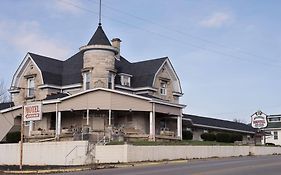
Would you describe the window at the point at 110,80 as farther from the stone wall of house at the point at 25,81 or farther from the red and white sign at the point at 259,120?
the red and white sign at the point at 259,120

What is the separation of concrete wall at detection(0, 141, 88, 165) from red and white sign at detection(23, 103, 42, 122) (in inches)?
130

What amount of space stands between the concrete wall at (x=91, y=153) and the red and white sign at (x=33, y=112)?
3.32m

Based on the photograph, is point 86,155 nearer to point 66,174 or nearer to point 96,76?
point 66,174

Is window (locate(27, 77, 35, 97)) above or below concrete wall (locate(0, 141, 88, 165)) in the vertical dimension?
→ above

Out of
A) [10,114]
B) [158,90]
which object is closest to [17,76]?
[10,114]

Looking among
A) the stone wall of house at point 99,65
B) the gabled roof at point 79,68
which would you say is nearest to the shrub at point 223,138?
the gabled roof at point 79,68

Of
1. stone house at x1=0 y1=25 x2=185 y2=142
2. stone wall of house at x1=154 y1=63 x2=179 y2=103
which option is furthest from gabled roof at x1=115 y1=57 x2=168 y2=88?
stone wall of house at x1=154 y1=63 x2=179 y2=103

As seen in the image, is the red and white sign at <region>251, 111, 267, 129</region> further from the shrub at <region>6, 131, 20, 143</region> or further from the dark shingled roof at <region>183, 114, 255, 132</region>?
the shrub at <region>6, 131, 20, 143</region>

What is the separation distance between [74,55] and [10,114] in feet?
37.0

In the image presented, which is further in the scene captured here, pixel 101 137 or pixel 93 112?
pixel 93 112

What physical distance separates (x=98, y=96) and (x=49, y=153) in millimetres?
9183

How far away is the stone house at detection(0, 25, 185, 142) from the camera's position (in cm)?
4325

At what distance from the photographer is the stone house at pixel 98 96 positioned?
43.2 meters

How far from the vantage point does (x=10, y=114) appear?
1928 inches
